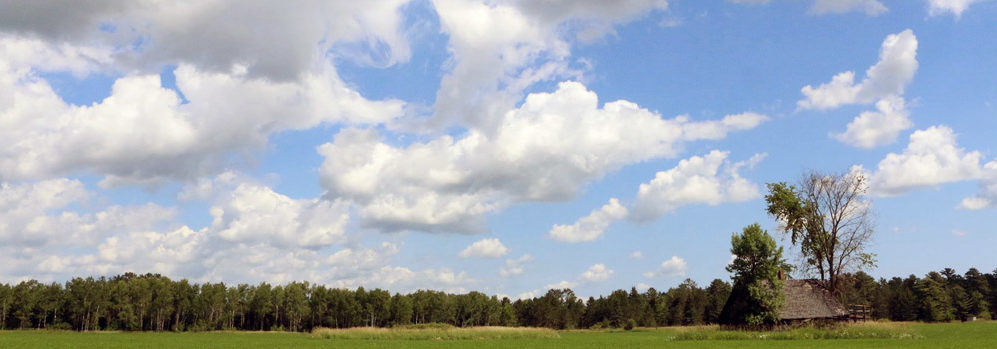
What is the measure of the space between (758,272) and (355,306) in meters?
96.4

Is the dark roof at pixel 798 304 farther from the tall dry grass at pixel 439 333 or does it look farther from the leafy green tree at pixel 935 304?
the leafy green tree at pixel 935 304

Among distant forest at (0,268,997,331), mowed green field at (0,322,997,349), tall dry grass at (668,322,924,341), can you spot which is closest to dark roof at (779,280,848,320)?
tall dry grass at (668,322,924,341)

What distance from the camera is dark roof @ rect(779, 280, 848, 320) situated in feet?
163

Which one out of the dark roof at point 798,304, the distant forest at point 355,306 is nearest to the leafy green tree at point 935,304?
the distant forest at point 355,306

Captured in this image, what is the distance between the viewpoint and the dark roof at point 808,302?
4966cm

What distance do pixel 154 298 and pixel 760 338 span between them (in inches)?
4299

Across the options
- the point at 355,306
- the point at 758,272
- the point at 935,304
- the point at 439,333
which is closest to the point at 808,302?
the point at 758,272

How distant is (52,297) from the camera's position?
112 metres

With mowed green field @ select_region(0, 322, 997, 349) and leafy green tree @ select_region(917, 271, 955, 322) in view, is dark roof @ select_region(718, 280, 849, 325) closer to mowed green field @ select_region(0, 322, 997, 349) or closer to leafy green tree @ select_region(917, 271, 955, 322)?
mowed green field @ select_region(0, 322, 997, 349)

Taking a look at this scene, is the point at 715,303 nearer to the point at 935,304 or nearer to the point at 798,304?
the point at 935,304

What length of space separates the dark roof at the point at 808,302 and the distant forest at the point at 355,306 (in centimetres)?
4963

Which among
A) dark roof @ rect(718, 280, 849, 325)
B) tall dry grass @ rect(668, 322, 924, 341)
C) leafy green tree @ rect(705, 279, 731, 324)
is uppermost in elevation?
dark roof @ rect(718, 280, 849, 325)

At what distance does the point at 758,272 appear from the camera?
49.1m

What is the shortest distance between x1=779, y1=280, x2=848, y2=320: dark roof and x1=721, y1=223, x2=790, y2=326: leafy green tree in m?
1.44
